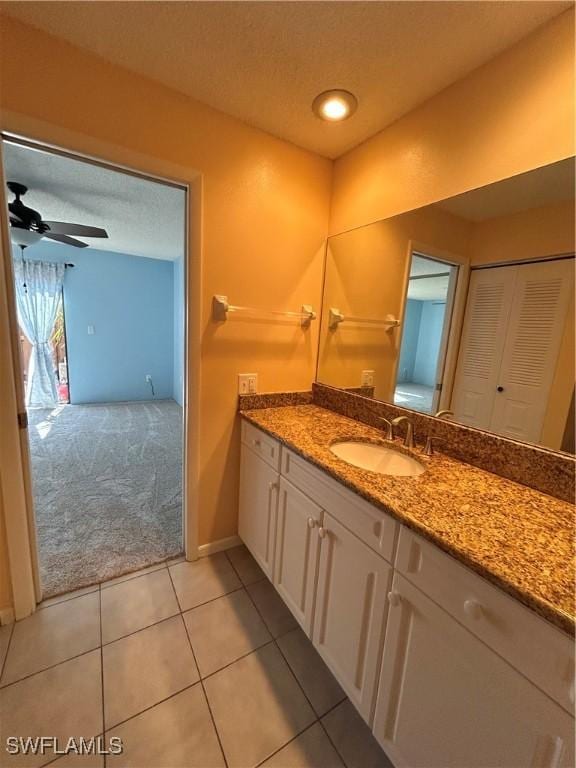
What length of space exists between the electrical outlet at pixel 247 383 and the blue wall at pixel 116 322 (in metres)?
3.99

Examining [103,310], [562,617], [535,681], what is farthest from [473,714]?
[103,310]

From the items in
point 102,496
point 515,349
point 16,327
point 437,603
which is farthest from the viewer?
point 102,496

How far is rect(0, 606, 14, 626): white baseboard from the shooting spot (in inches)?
52.7

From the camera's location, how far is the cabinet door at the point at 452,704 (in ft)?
1.92

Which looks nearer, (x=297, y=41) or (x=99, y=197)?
(x=297, y=41)

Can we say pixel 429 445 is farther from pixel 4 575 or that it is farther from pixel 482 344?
pixel 4 575

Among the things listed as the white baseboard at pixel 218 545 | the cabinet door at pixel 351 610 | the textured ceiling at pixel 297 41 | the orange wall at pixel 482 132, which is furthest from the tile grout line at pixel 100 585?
the textured ceiling at pixel 297 41

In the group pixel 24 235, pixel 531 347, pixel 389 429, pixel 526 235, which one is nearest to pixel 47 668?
pixel 389 429

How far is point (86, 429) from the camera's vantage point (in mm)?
3678

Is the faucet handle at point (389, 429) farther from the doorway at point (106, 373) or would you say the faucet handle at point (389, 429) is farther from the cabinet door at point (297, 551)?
the doorway at point (106, 373)

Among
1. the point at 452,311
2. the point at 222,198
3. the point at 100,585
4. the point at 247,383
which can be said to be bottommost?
the point at 100,585

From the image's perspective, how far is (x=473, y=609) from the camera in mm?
666

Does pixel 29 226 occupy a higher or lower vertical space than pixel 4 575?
higher

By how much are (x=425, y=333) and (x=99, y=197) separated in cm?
295
